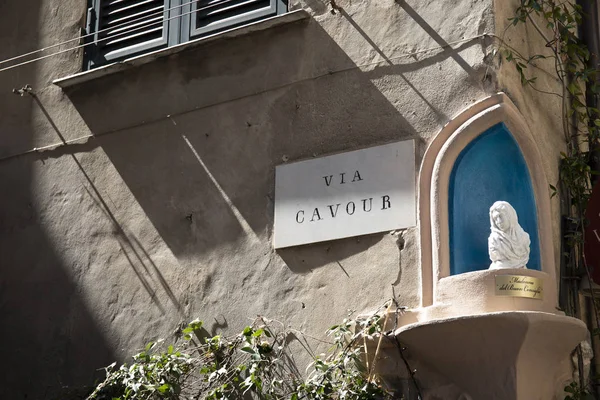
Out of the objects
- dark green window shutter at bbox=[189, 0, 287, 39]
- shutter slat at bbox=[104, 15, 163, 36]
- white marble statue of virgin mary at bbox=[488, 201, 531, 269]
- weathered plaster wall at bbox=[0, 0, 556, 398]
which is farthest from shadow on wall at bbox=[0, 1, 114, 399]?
white marble statue of virgin mary at bbox=[488, 201, 531, 269]

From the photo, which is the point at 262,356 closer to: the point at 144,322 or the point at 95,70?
the point at 144,322

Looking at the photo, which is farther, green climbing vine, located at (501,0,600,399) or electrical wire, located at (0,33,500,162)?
electrical wire, located at (0,33,500,162)

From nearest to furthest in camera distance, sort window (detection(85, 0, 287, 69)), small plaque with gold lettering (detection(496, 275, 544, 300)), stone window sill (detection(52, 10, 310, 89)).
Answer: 1. small plaque with gold lettering (detection(496, 275, 544, 300))
2. stone window sill (detection(52, 10, 310, 89))
3. window (detection(85, 0, 287, 69))

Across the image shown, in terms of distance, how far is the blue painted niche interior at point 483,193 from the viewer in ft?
20.5

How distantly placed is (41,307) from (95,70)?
161 centimetres

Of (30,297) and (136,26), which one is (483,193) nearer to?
(136,26)

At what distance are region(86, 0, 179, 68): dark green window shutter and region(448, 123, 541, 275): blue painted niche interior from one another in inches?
92.4

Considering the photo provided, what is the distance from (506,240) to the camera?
6031 millimetres

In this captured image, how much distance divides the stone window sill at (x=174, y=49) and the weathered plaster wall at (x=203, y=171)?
0.06 m

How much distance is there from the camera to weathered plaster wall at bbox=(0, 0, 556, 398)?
21.7 ft

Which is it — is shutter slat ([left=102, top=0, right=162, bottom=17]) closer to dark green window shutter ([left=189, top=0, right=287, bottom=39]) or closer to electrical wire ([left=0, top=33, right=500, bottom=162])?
dark green window shutter ([left=189, top=0, right=287, bottom=39])

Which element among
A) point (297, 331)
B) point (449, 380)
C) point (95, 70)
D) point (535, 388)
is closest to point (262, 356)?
point (297, 331)

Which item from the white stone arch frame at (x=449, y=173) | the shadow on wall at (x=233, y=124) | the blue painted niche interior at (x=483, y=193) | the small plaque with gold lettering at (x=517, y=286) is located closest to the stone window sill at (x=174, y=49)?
the shadow on wall at (x=233, y=124)

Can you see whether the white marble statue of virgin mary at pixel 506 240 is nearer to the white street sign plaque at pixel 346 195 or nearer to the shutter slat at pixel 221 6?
the white street sign plaque at pixel 346 195
